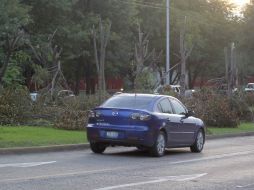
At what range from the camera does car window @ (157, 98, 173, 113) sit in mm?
17266

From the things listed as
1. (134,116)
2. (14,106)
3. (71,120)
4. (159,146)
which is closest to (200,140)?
(159,146)

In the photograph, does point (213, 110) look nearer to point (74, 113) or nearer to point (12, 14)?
point (74, 113)

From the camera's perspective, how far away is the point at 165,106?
17609 mm

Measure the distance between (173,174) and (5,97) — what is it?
11.5m

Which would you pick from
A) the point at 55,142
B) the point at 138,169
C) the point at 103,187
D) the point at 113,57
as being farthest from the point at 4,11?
the point at 103,187

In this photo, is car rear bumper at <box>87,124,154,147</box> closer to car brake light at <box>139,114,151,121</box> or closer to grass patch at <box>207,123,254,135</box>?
car brake light at <box>139,114,151,121</box>

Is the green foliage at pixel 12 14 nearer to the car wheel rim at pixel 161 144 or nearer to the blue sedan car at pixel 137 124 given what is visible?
the blue sedan car at pixel 137 124

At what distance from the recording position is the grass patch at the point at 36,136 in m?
17.8

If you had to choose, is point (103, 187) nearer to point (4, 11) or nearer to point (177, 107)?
point (177, 107)

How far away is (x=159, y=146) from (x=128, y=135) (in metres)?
0.98

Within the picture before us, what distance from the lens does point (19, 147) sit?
17.0m

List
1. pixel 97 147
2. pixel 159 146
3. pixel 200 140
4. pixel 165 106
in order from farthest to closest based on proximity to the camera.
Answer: pixel 200 140 → pixel 165 106 → pixel 97 147 → pixel 159 146

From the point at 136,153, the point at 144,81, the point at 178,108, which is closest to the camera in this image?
the point at 136,153

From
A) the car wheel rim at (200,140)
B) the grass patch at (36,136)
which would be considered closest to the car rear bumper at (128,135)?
the grass patch at (36,136)
